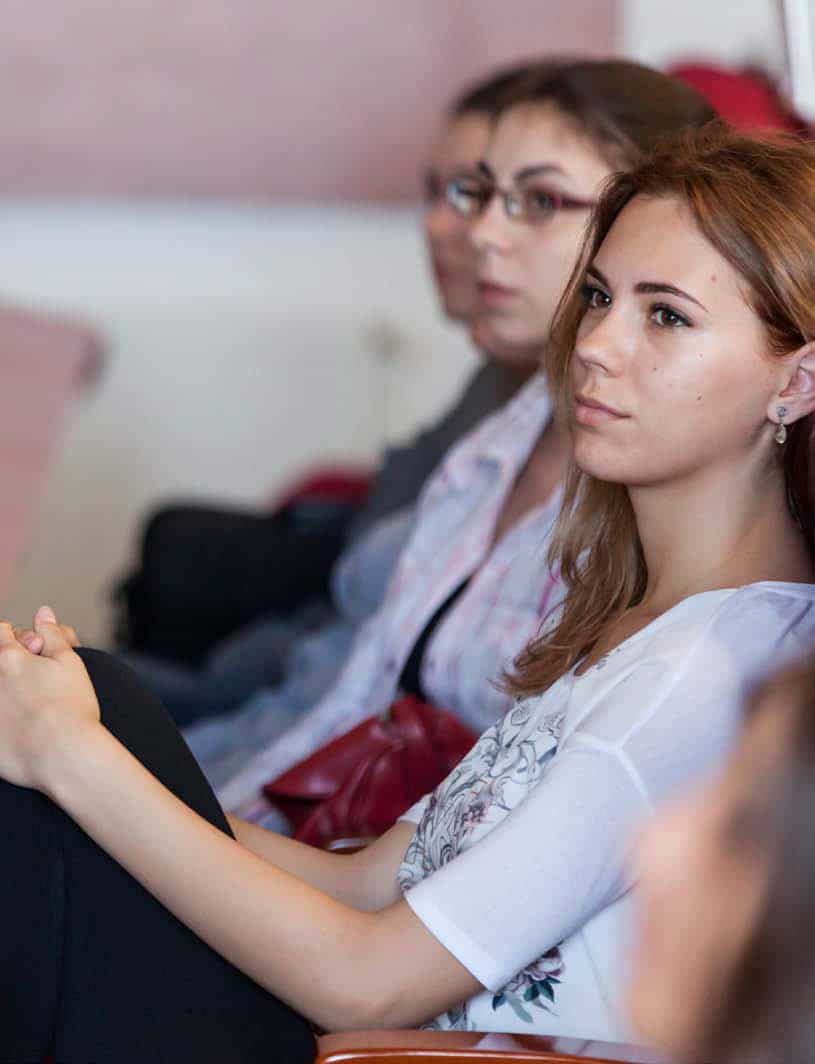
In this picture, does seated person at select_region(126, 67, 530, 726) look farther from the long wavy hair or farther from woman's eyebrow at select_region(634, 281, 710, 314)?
woman's eyebrow at select_region(634, 281, 710, 314)

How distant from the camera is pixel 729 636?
1.13m

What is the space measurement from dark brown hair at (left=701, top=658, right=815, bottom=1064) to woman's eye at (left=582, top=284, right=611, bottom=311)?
2.16 ft

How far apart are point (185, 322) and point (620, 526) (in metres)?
2.20

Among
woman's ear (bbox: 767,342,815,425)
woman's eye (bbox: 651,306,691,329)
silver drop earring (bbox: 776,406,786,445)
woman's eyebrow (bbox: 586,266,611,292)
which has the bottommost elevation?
silver drop earring (bbox: 776,406,786,445)

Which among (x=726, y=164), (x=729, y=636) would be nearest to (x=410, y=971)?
(x=729, y=636)

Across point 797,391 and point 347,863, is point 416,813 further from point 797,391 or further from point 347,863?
point 797,391

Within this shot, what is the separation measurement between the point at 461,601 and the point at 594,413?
551 mm

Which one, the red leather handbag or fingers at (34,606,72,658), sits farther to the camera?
the red leather handbag

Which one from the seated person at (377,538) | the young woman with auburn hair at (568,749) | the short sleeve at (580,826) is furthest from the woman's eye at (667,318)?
the seated person at (377,538)

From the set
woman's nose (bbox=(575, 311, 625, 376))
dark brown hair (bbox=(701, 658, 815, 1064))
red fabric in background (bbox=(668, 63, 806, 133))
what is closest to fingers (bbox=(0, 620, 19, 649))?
woman's nose (bbox=(575, 311, 625, 376))

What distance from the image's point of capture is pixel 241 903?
3.64 feet

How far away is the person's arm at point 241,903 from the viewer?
1.09 m

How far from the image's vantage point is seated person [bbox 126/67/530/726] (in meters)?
2.18

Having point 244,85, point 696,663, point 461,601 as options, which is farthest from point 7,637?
point 244,85
